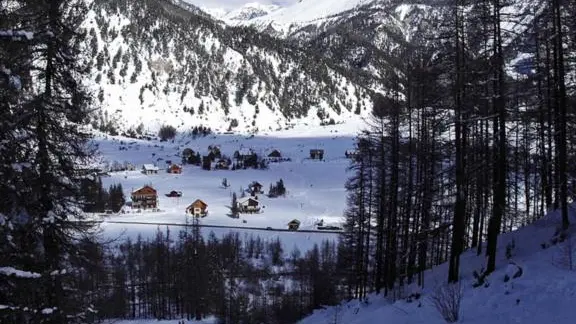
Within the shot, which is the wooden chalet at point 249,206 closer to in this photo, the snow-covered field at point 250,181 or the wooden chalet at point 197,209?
the snow-covered field at point 250,181

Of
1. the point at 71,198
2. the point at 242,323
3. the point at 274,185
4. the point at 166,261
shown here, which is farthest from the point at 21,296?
the point at 274,185

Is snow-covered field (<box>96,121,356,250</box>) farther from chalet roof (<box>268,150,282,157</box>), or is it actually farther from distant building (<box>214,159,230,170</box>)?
chalet roof (<box>268,150,282,157</box>)

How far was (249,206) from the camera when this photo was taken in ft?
325

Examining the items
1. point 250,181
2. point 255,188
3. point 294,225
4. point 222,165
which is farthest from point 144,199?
point 222,165

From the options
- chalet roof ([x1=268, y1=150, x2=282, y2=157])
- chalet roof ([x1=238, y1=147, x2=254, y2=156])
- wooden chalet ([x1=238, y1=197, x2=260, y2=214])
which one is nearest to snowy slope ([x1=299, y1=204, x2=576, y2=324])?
wooden chalet ([x1=238, y1=197, x2=260, y2=214])

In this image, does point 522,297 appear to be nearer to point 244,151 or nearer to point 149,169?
point 149,169

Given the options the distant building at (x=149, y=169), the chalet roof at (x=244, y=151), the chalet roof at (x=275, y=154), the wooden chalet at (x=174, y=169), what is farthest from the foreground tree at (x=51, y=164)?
the chalet roof at (x=244, y=151)

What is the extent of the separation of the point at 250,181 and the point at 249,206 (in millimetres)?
28057

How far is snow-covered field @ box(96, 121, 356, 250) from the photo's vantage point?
88.1m

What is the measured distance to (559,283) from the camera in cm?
1090

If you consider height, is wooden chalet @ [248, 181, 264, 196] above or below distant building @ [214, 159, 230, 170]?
below

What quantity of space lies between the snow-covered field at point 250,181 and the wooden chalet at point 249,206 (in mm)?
1651

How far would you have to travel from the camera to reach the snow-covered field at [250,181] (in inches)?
3467

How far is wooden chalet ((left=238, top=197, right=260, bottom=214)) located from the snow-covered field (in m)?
1.65
